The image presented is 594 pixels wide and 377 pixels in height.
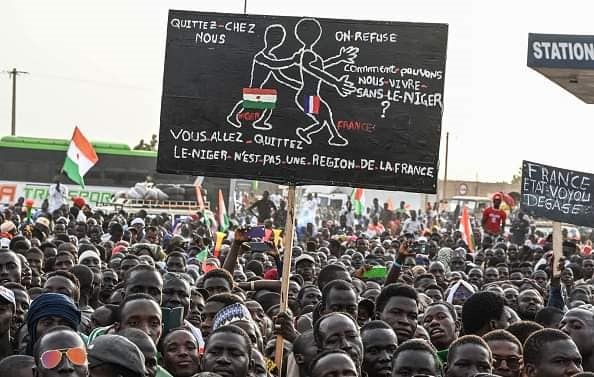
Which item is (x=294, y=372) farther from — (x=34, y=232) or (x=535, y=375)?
(x=34, y=232)

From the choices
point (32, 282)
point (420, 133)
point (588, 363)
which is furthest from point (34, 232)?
point (588, 363)

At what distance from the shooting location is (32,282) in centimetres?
1041

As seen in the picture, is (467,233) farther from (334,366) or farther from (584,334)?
(334,366)

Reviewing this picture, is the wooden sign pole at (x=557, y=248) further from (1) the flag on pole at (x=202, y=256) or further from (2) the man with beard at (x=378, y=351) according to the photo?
(2) the man with beard at (x=378, y=351)

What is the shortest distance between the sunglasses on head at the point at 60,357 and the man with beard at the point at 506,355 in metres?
2.52

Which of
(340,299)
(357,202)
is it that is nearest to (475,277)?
(340,299)

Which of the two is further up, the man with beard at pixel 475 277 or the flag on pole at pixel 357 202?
the flag on pole at pixel 357 202

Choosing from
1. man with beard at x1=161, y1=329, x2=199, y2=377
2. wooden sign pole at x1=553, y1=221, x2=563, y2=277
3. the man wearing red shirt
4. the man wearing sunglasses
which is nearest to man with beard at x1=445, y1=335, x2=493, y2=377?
man with beard at x1=161, y1=329, x2=199, y2=377

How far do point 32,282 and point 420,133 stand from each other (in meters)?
4.10

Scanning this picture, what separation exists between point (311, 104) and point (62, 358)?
347 centimetres

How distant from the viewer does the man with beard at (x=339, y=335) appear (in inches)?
261

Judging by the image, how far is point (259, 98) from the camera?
825 centimetres

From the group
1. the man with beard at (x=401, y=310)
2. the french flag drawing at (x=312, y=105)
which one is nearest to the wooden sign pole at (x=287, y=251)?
the french flag drawing at (x=312, y=105)

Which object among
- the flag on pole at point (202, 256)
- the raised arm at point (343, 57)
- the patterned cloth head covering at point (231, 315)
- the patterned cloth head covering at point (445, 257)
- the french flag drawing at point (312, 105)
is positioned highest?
the raised arm at point (343, 57)
